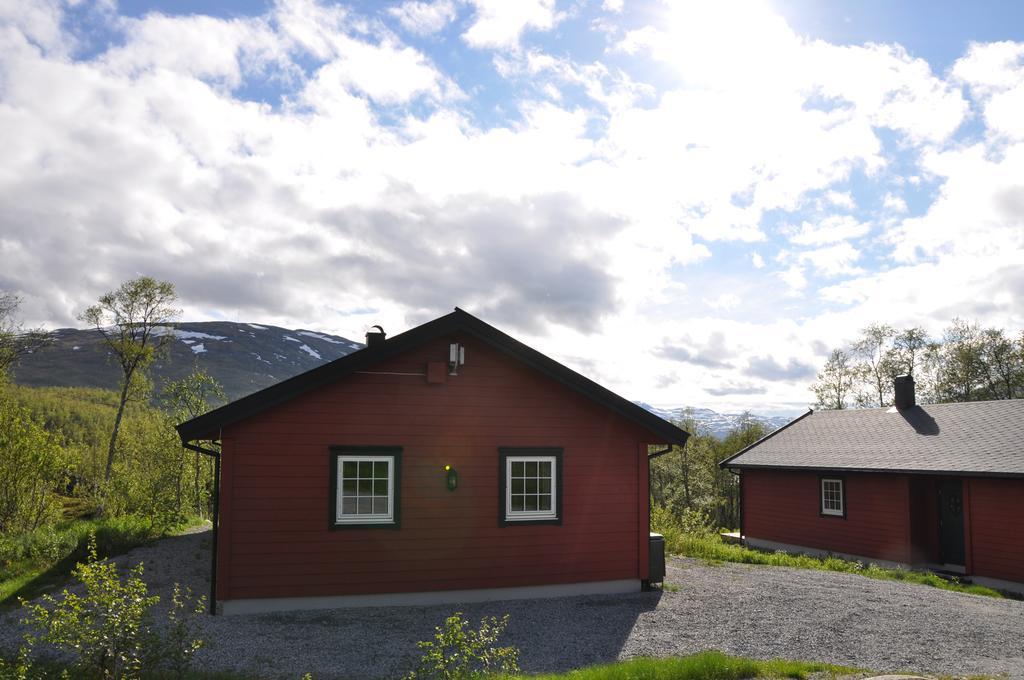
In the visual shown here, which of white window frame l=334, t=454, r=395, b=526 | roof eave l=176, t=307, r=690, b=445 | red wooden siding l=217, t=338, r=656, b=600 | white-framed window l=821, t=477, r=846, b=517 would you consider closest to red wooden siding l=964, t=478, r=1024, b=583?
white-framed window l=821, t=477, r=846, b=517

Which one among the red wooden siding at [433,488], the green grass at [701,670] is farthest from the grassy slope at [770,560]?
the green grass at [701,670]

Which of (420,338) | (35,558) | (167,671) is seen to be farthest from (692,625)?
(35,558)

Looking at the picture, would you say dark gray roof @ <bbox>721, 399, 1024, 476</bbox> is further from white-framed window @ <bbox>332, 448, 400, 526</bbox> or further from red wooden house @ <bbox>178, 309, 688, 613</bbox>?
white-framed window @ <bbox>332, 448, 400, 526</bbox>

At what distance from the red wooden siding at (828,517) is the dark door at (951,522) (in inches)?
33.3

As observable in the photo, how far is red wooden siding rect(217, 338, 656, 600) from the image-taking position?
1008cm

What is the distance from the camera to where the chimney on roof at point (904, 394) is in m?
21.2

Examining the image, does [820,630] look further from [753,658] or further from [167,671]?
[167,671]

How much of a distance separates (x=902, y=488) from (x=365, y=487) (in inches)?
557

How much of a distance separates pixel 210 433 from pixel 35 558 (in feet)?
23.8

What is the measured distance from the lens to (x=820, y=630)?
9133 millimetres

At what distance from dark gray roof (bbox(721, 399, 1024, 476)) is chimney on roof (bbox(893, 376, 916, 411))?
277 mm

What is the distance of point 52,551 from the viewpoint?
46.1 feet

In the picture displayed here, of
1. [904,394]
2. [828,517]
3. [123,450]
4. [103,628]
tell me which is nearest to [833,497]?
[828,517]

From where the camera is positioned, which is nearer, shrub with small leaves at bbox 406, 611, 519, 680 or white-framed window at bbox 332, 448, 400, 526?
shrub with small leaves at bbox 406, 611, 519, 680
